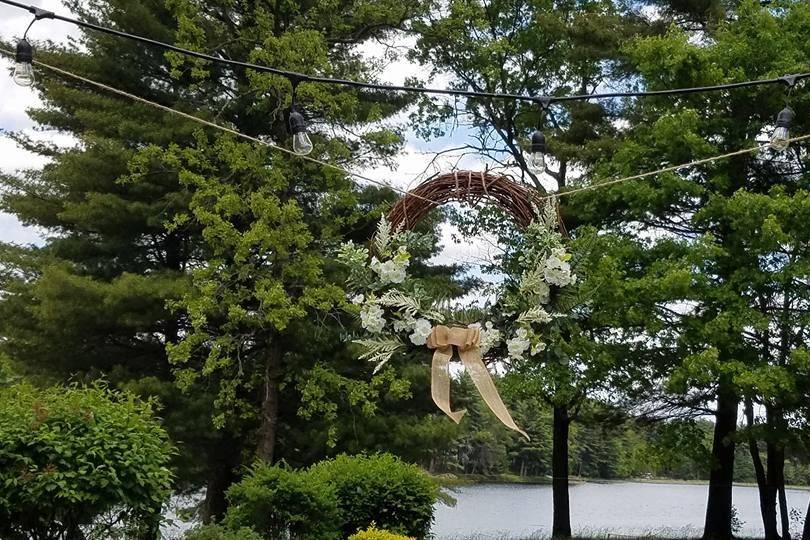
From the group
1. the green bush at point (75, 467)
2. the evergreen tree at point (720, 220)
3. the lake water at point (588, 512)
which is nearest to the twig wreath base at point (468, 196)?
the green bush at point (75, 467)

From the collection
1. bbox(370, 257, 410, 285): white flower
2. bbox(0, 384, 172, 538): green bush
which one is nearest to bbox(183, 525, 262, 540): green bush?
bbox(0, 384, 172, 538): green bush

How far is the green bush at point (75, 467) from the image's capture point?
16.1 feet

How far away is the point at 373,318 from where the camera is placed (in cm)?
494

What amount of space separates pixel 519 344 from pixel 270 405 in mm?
8500

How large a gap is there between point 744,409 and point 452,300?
33.9 ft

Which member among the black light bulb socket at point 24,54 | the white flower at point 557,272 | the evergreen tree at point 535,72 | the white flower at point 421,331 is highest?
the evergreen tree at point 535,72

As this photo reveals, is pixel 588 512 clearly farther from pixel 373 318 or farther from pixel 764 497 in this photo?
pixel 373 318

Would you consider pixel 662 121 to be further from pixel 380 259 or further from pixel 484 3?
pixel 380 259

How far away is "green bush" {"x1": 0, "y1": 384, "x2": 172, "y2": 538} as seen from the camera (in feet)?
16.1

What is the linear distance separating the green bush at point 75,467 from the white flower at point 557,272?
2.61 metres

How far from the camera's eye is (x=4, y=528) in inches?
201

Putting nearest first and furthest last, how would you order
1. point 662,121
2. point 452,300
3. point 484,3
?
1. point 452,300
2. point 662,121
3. point 484,3

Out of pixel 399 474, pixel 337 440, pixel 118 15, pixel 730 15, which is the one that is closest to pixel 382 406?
pixel 337 440

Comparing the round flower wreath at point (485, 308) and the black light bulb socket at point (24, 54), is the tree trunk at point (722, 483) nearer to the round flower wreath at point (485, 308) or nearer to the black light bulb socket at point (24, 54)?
the round flower wreath at point (485, 308)
